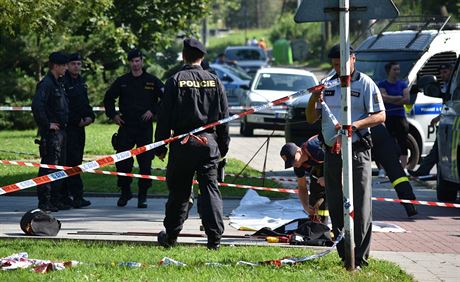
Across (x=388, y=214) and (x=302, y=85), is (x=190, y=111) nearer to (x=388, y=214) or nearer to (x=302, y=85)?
(x=388, y=214)

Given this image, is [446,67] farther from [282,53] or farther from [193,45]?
[282,53]

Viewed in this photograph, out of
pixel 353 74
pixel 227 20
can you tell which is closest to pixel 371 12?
pixel 353 74

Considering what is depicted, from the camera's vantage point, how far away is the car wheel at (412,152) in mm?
18547

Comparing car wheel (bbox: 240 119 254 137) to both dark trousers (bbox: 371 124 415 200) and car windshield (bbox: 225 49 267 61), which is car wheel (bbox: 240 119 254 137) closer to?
dark trousers (bbox: 371 124 415 200)

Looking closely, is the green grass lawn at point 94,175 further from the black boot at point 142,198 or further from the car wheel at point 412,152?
the car wheel at point 412,152

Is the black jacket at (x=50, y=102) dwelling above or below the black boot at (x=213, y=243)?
above

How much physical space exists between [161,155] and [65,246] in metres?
1.22

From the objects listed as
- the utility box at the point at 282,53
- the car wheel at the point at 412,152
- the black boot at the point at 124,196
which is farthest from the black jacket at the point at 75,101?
the utility box at the point at 282,53

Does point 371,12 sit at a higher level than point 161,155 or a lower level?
higher

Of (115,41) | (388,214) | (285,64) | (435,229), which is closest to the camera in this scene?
(435,229)

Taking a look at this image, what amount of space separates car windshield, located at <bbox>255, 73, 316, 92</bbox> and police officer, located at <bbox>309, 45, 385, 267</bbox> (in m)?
17.3

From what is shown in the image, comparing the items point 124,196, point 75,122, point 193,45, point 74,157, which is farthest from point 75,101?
point 193,45

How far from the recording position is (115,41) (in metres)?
28.6

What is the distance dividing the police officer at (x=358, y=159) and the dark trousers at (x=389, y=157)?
12.5 feet
